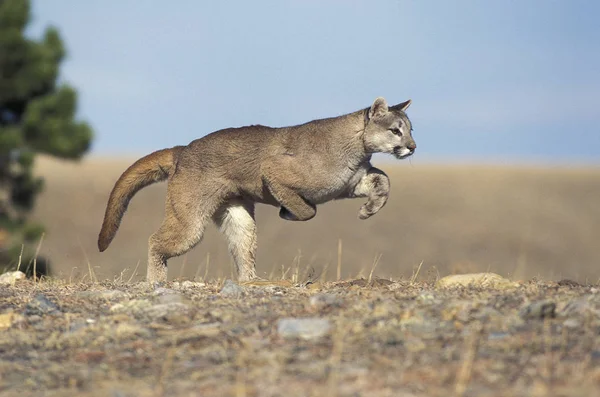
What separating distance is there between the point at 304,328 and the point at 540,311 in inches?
62.0

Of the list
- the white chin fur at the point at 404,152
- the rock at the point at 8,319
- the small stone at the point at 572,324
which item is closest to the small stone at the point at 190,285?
the rock at the point at 8,319

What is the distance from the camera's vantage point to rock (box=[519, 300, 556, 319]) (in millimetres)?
5680

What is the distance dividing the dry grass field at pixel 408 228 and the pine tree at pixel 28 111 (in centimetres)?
306

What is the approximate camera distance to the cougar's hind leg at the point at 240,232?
10.2 metres

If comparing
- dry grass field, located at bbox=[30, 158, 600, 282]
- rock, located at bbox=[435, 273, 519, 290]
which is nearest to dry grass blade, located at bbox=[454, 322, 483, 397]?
rock, located at bbox=[435, 273, 519, 290]

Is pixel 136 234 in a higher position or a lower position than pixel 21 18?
lower

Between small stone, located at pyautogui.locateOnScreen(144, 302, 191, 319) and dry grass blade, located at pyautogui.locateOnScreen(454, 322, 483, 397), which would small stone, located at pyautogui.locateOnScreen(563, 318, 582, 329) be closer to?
dry grass blade, located at pyautogui.locateOnScreen(454, 322, 483, 397)

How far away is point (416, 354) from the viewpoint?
4.83 m

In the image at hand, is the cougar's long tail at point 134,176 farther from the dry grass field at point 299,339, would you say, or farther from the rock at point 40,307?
the rock at point 40,307

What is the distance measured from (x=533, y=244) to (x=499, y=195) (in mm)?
8527

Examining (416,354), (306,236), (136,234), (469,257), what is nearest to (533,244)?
(469,257)

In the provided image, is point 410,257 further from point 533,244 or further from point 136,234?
point 136,234

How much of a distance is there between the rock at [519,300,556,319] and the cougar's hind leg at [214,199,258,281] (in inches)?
193

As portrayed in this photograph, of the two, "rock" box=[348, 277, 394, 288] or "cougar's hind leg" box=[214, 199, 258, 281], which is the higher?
"cougar's hind leg" box=[214, 199, 258, 281]
